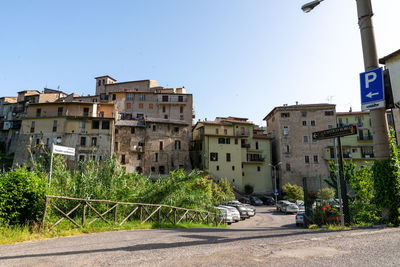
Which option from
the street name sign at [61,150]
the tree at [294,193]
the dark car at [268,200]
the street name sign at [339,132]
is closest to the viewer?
the street name sign at [61,150]

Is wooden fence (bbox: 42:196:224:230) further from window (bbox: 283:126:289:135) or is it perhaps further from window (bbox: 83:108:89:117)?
window (bbox: 283:126:289:135)

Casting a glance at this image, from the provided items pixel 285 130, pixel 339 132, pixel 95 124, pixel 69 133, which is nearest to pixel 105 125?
pixel 95 124

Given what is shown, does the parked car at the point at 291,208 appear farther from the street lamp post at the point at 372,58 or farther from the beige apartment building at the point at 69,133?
the beige apartment building at the point at 69,133

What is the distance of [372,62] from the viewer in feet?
32.8

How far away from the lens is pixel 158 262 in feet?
16.5

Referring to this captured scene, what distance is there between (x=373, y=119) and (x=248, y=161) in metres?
45.3

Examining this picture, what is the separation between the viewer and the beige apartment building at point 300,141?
54688 millimetres

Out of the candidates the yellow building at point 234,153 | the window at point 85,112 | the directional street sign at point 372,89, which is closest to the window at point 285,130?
the yellow building at point 234,153

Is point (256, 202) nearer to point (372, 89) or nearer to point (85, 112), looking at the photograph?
point (85, 112)

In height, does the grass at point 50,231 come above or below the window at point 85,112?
below

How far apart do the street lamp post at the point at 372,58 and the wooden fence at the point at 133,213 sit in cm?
1002

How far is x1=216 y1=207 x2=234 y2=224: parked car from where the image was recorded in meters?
21.5

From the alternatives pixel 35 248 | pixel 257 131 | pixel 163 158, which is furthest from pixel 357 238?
pixel 257 131

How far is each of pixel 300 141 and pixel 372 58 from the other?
4863 cm
